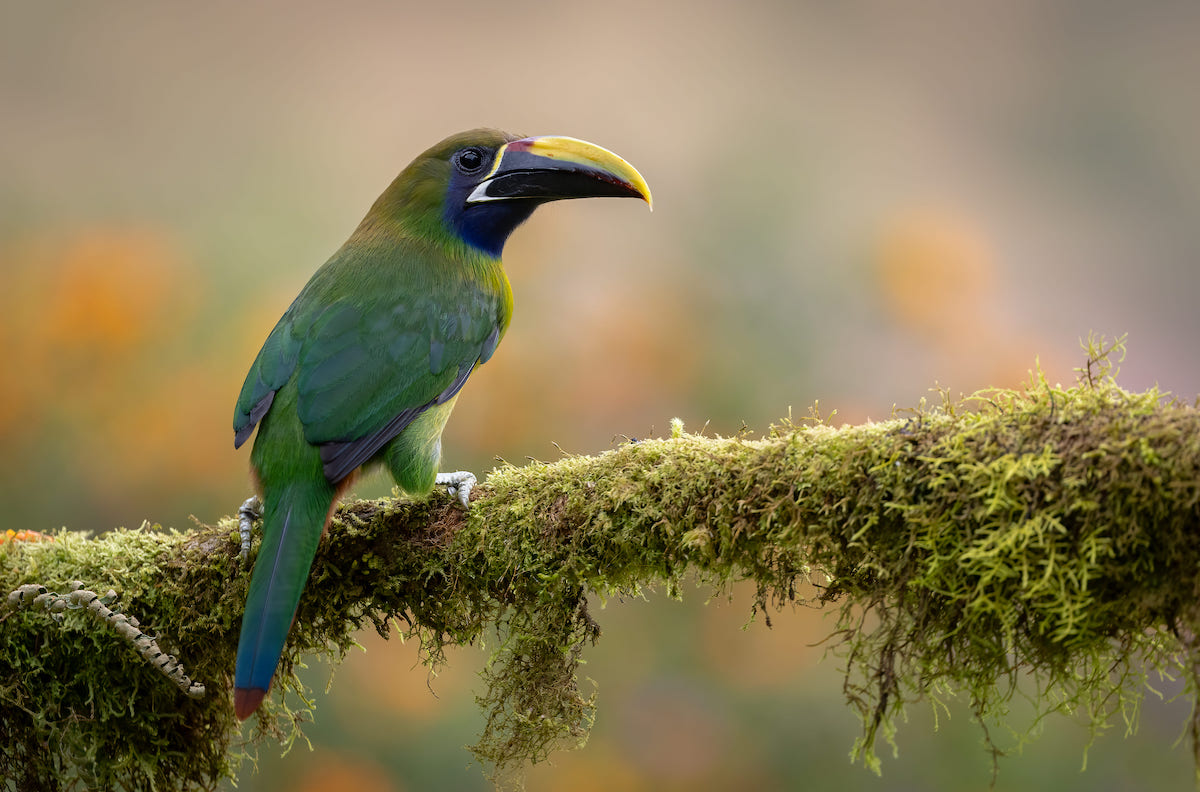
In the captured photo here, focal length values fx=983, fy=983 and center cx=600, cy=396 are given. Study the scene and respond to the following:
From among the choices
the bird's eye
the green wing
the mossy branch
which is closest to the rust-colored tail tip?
the mossy branch

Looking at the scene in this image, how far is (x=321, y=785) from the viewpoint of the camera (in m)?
5.31

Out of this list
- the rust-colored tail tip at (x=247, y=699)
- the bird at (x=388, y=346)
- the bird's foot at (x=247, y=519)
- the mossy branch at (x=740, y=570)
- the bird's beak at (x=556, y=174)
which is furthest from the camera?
the bird's beak at (x=556, y=174)

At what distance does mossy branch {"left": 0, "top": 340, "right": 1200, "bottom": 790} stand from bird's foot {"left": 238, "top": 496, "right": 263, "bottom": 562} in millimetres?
36

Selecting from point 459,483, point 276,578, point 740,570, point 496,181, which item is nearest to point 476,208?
point 496,181

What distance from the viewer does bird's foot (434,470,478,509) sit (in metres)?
2.19

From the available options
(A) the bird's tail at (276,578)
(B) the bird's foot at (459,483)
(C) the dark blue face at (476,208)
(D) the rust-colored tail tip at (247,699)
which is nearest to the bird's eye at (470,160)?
(C) the dark blue face at (476,208)

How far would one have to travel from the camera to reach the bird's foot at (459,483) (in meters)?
2.19

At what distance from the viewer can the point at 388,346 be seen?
2.51 metres

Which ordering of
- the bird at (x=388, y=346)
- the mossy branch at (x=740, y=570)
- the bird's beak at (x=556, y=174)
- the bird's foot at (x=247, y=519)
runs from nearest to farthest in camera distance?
→ the mossy branch at (x=740, y=570) < the bird at (x=388, y=346) < the bird's foot at (x=247, y=519) < the bird's beak at (x=556, y=174)

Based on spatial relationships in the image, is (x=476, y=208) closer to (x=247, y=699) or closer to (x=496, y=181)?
(x=496, y=181)

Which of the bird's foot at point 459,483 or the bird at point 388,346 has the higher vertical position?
the bird at point 388,346

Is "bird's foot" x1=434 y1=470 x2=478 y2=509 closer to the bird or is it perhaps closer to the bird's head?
the bird

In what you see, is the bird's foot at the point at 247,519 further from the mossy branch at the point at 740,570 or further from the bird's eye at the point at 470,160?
the bird's eye at the point at 470,160

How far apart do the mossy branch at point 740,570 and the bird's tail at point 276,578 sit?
0.46ft
